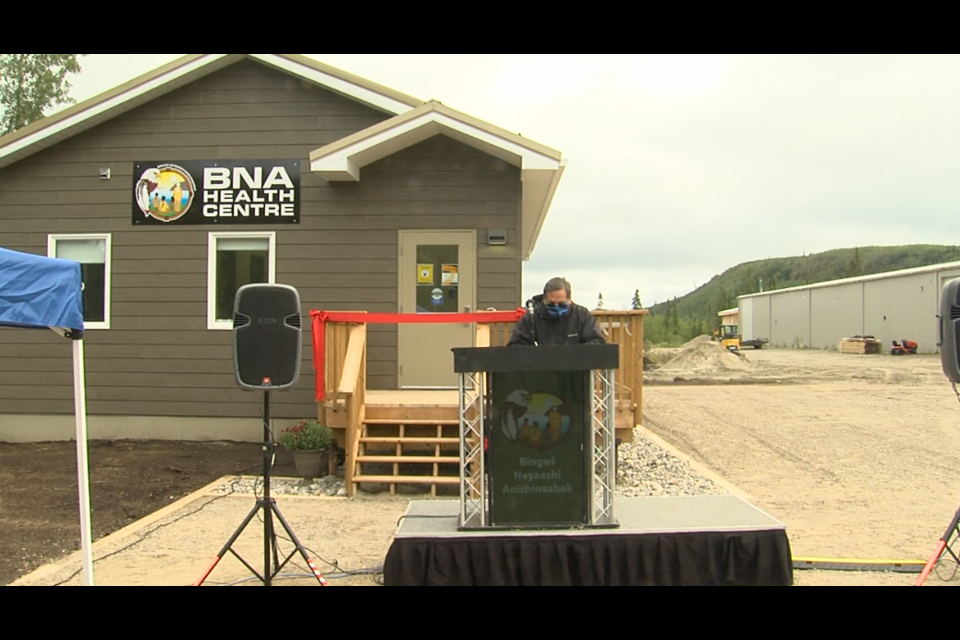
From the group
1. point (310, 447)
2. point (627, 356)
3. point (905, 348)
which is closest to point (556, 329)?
point (627, 356)

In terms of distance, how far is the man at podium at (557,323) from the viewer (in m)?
5.12

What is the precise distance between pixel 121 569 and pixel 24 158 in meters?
7.07

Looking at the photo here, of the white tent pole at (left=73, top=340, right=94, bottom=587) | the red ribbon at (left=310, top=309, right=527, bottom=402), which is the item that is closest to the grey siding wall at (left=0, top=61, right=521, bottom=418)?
the red ribbon at (left=310, top=309, right=527, bottom=402)

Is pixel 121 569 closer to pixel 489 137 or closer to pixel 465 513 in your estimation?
pixel 465 513

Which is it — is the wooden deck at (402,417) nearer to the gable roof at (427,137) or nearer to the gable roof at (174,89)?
the gable roof at (427,137)

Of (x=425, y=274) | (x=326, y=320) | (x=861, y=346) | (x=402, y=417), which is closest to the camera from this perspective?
(x=326, y=320)

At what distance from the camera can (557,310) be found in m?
5.11

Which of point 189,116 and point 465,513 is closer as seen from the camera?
point 465,513

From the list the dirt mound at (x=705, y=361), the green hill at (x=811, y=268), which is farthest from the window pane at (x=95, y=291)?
the green hill at (x=811, y=268)

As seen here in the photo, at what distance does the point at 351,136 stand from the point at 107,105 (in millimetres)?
3367

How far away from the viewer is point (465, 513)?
4.52m

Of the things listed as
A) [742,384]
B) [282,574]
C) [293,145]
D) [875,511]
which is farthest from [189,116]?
[742,384]

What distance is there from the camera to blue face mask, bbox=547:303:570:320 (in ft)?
16.8

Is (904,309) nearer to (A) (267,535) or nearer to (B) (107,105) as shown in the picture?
(B) (107,105)
